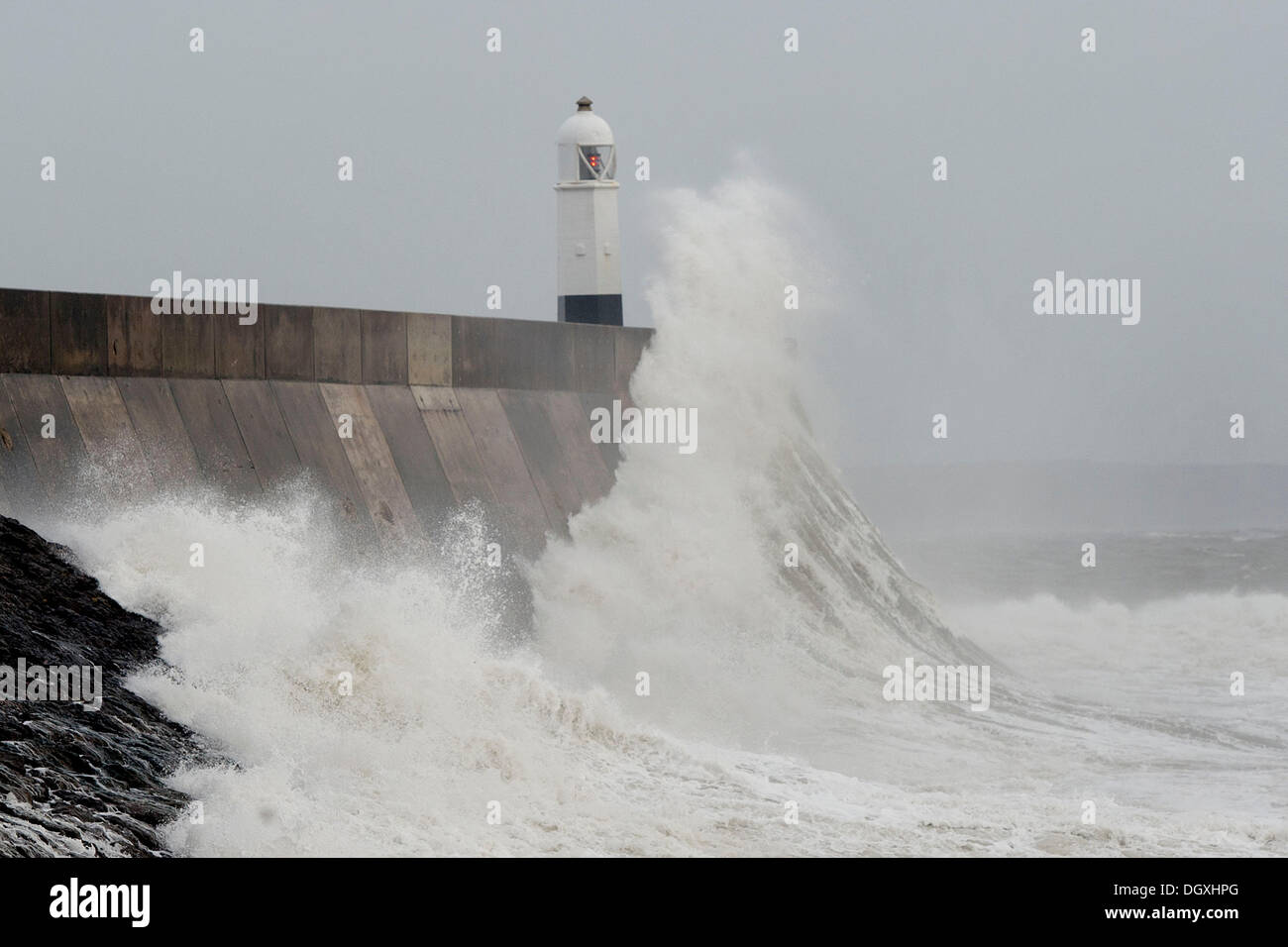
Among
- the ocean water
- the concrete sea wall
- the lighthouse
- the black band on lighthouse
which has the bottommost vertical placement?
the ocean water

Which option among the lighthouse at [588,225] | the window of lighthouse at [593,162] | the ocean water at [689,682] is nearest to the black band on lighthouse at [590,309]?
the lighthouse at [588,225]

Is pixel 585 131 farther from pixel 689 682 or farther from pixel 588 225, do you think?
pixel 689 682

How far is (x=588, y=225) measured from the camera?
525 inches

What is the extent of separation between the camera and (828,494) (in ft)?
44.8

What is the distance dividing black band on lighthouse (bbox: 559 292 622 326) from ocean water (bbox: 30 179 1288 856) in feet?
1.26

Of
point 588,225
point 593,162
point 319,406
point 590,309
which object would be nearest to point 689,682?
point 319,406

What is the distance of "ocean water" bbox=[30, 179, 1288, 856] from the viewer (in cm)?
634

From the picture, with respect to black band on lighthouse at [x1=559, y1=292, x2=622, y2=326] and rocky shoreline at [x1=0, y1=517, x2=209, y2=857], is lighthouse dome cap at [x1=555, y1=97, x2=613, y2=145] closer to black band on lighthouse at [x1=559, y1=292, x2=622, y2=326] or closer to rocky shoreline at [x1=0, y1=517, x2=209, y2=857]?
black band on lighthouse at [x1=559, y1=292, x2=622, y2=326]

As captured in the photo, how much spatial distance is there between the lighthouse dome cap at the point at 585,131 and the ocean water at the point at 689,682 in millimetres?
1134

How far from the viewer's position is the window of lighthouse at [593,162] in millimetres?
13453

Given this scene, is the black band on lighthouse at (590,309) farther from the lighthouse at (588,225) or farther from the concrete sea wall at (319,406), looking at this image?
the concrete sea wall at (319,406)

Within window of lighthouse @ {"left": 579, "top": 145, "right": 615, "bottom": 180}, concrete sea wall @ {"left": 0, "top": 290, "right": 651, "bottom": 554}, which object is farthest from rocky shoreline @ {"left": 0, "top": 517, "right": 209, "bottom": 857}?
window of lighthouse @ {"left": 579, "top": 145, "right": 615, "bottom": 180}
